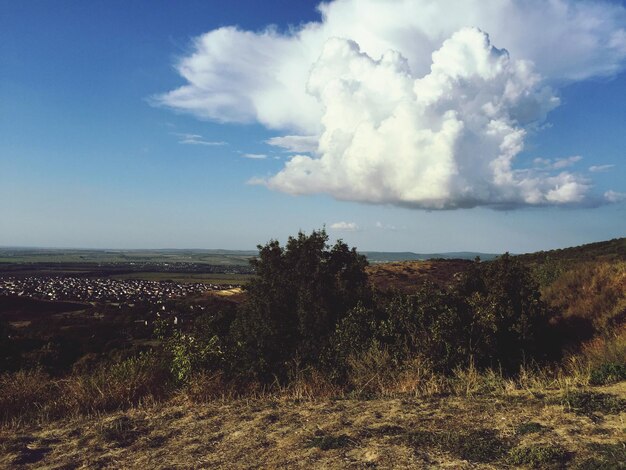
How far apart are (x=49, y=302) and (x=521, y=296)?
79.7 m

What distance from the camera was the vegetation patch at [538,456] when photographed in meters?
5.45

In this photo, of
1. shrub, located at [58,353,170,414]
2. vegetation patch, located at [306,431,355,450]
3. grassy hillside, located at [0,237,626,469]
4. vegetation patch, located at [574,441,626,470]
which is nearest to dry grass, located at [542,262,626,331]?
grassy hillside, located at [0,237,626,469]

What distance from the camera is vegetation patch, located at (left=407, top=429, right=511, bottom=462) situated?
19.1 feet

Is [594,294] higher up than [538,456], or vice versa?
[594,294]

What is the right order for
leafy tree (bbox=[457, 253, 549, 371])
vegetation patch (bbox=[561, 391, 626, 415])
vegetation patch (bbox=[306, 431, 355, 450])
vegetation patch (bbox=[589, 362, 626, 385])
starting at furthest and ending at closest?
leafy tree (bbox=[457, 253, 549, 371])
vegetation patch (bbox=[589, 362, 626, 385])
vegetation patch (bbox=[561, 391, 626, 415])
vegetation patch (bbox=[306, 431, 355, 450])

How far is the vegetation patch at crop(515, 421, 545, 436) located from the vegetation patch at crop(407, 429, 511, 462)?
336mm

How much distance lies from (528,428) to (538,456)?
110cm

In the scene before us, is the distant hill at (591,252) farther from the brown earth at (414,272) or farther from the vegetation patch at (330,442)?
the vegetation patch at (330,442)

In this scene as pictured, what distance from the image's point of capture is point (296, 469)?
5.76 meters

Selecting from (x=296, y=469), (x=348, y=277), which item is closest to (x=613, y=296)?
(x=348, y=277)

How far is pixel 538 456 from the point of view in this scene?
5.51 metres

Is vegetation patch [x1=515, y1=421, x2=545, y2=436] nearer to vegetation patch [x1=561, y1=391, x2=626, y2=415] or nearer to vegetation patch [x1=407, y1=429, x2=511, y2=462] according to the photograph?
vegetation patch [x1=407, y1=429, x2=511, y2=462]

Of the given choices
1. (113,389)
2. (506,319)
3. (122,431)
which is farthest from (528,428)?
(506,319)

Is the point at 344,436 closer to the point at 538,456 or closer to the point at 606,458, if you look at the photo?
the point at 538,456
